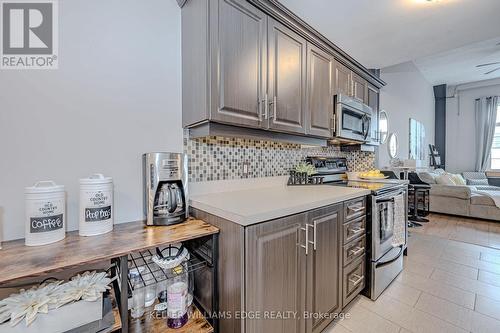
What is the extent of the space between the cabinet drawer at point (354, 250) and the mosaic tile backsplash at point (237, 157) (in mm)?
860

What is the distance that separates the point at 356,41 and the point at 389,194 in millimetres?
1616

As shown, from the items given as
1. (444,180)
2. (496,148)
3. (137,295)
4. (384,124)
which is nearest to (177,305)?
(137,295)

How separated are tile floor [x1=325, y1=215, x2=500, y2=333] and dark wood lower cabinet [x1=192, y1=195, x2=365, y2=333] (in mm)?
404

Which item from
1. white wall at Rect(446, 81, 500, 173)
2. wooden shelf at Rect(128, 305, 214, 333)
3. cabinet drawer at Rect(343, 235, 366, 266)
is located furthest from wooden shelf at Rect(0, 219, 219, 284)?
white wall at Rect(446, 81, 500, 173)

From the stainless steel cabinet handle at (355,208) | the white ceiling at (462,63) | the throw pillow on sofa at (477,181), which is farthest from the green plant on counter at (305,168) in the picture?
the throw pillow on sofa at (477,181)

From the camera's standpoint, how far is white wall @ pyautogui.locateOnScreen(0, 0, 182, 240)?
0.99 meters

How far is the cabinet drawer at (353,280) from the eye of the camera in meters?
1.58

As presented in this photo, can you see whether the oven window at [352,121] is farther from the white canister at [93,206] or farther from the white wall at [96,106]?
the white canister at [93,206]

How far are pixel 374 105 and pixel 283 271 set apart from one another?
2591mm

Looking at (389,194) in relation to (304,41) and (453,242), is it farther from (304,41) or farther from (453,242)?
(453,242)

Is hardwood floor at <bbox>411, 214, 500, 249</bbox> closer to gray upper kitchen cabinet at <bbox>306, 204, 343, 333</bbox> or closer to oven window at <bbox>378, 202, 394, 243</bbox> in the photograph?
oven window at <bbox>378, 202, 394, 243</bbox>

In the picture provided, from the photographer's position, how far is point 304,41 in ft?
5.75

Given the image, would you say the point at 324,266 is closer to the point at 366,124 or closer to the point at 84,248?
the point at 84,248

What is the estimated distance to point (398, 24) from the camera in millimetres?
1990
